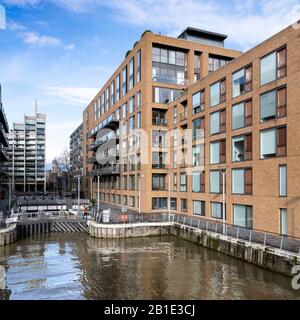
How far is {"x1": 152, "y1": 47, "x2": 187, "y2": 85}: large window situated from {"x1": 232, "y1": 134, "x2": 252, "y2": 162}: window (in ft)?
59.3

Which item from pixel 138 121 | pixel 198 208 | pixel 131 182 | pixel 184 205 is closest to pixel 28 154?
pixel 131 182

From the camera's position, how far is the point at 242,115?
29.3 m

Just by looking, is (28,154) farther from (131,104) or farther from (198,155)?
(198,155)

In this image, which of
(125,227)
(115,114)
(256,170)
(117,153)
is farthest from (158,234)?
(115,114)

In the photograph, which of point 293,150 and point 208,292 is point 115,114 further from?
point 208,292

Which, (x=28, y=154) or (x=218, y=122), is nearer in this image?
(x=218, y=122)

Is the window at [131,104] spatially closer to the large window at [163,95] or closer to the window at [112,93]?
the large window at [163,95]

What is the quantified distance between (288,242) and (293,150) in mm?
6421

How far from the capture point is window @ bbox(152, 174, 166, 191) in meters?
43.9

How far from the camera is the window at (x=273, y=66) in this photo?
24781 mm

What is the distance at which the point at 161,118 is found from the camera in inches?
1772

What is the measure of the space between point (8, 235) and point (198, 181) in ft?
66.2

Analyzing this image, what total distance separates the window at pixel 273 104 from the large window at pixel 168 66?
20.3m

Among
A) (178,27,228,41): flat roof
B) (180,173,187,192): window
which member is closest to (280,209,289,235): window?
(180,173,187,192): window
